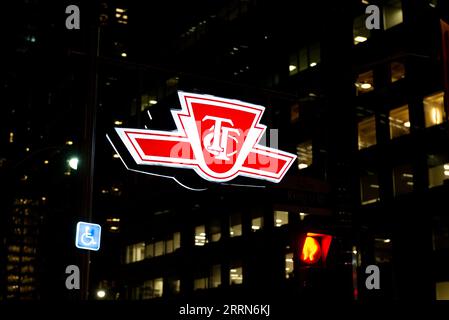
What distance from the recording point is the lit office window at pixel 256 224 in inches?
2073

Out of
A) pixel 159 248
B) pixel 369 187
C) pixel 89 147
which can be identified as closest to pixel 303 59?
pixel 369 187

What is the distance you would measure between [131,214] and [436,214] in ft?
125

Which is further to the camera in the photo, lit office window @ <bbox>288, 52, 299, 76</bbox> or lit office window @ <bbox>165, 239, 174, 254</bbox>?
lit office window @ <bbox>165, 239, 174, 254</bbox>

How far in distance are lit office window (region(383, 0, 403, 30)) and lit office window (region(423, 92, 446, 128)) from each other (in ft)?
18.4

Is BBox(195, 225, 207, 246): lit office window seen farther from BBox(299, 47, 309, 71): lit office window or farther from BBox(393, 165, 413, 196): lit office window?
BBox(393, 165, 413, 196): lit office window

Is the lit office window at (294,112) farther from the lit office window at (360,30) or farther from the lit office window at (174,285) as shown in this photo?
the lit office window at (174,285)

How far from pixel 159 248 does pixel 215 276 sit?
1043cm

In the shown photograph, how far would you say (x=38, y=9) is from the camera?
102m

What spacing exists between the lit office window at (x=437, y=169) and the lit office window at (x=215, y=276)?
22387 millimetres

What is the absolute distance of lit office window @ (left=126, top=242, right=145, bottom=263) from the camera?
69.2 m

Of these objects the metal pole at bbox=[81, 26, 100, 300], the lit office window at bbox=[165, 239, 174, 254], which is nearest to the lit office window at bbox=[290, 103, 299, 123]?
the lit office window at bbox=[165, 239, 174, 254]
